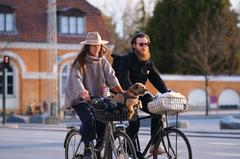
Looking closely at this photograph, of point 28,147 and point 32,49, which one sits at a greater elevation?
point 32,49

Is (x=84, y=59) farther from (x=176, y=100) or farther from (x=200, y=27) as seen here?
(x=200, y=27)

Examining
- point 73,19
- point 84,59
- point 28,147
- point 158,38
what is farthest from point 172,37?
point 84,59

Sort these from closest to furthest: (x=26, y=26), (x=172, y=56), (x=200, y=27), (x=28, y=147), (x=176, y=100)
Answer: (x=176, y=100) < (x=28, y=147) < (x=26, y=26) < (x=200, y=27) < (x=172, y=56)

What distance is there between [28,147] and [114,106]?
8696 mm

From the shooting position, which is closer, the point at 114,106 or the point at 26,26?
the point at 114,106

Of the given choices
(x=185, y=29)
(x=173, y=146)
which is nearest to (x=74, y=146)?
(x=173, y=146)

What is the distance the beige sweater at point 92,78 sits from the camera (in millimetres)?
9922

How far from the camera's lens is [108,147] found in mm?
9711

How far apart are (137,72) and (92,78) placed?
0.72 metres

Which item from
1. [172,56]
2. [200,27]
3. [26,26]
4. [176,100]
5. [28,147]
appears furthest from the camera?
[172,56]

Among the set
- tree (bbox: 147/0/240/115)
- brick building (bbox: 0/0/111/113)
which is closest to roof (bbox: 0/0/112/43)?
brick building (bbox: 0/0/111/113)

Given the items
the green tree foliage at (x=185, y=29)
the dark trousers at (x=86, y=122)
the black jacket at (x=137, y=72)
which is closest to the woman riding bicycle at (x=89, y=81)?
the dark trousers at (x=86, y=122)

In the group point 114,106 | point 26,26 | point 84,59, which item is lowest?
point 114,106

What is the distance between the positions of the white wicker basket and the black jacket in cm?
79
